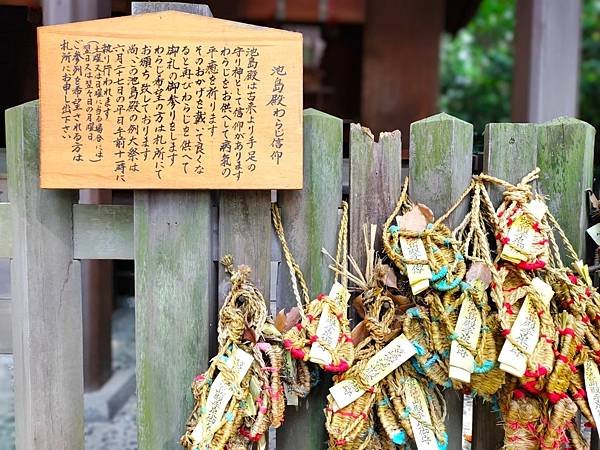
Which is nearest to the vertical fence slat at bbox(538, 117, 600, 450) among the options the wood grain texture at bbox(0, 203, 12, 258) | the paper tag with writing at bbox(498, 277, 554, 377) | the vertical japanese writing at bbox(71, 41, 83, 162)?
the paper tag with writing at bbox(498, 277, 554, 377)

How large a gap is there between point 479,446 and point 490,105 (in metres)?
10.1

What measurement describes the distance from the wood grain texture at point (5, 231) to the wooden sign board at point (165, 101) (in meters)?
0.19

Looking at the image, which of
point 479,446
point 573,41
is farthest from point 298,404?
point 573,41

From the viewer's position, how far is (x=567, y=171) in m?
1.58

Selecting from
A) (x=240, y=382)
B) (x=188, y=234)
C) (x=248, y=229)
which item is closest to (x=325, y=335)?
(x=240, y=382)

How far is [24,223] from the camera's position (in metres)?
1.52

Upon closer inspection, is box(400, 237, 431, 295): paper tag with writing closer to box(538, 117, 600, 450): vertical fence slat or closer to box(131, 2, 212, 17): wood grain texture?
box(538, 117, 600, 450): vertical fence slat

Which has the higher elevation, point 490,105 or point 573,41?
point 490,105

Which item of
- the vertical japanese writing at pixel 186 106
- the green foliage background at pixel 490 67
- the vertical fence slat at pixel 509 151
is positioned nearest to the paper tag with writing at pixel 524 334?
the vertical fence slat at pixel 509 151

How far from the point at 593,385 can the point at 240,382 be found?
0.88 metres

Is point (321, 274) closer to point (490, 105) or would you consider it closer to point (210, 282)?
point (210, 282)

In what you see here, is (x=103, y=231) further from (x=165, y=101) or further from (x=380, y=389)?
(x=380, y=389)

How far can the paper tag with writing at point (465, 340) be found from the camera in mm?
1386

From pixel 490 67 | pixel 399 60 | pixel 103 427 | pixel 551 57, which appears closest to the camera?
pixel 103 427
